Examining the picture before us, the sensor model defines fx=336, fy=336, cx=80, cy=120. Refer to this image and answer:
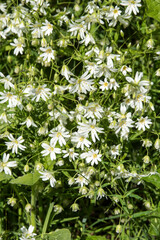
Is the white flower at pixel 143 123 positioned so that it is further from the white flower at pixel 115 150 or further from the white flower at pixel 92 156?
the white flower at pixel 92 156

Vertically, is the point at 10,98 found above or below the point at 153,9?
below

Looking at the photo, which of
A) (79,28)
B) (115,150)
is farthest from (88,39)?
(115,150)

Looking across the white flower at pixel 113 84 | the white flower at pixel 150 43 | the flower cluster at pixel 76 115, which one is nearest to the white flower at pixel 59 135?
the flower cluster at pixel 76 115

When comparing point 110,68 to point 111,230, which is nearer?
point 110,68

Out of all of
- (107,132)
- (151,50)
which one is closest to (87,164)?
(107,132)

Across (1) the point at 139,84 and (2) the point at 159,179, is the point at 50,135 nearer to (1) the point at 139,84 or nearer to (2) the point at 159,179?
(1) the point at 139,84

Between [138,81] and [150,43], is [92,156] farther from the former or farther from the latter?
[150,43]
